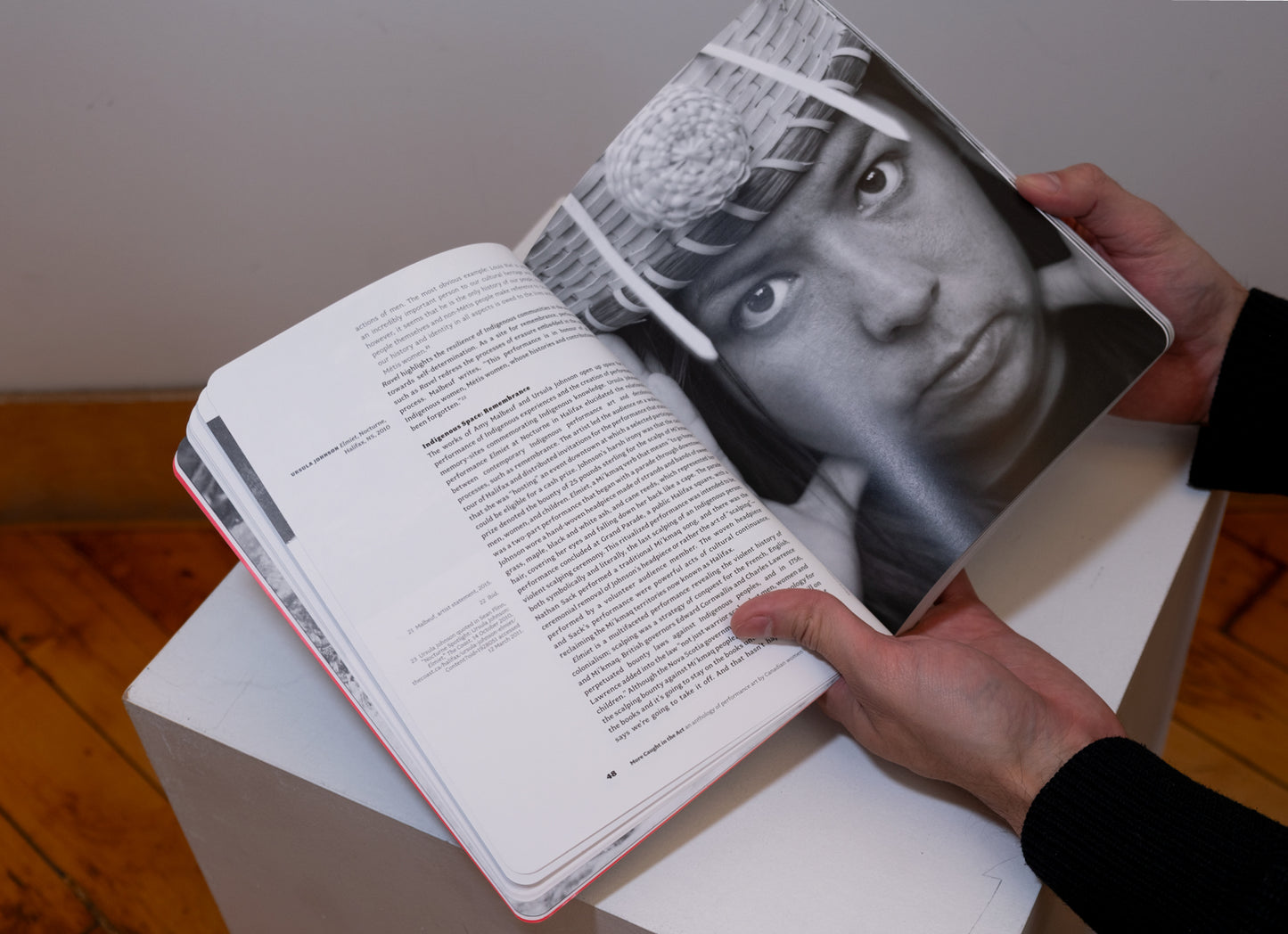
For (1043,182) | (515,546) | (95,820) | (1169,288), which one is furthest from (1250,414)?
(95,820)

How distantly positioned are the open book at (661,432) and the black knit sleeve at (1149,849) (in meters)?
0.11

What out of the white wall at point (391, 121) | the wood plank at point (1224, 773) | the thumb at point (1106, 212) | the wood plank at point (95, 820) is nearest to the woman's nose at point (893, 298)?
the thumb at point (1106, 212)

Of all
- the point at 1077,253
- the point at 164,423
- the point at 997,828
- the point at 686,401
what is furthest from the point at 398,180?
the point at 997,828

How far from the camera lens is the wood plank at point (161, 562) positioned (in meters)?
1.06

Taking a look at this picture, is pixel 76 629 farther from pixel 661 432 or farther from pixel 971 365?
pixel 971 365

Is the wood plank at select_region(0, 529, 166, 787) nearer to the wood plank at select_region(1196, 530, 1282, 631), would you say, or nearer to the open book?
the open book

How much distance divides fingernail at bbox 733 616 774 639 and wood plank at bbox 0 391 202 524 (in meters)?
0.79

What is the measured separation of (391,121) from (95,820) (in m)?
0.67

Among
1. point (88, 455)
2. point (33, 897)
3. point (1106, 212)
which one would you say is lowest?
point (33, 897)

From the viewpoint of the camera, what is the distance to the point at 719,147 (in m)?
0.56

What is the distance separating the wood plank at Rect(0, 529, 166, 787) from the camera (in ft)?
3.21

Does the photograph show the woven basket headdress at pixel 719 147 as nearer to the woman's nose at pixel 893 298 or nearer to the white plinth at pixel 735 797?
the woman's nose at pixel 893 298

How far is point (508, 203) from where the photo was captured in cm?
101

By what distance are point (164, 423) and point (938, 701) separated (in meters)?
0.90
